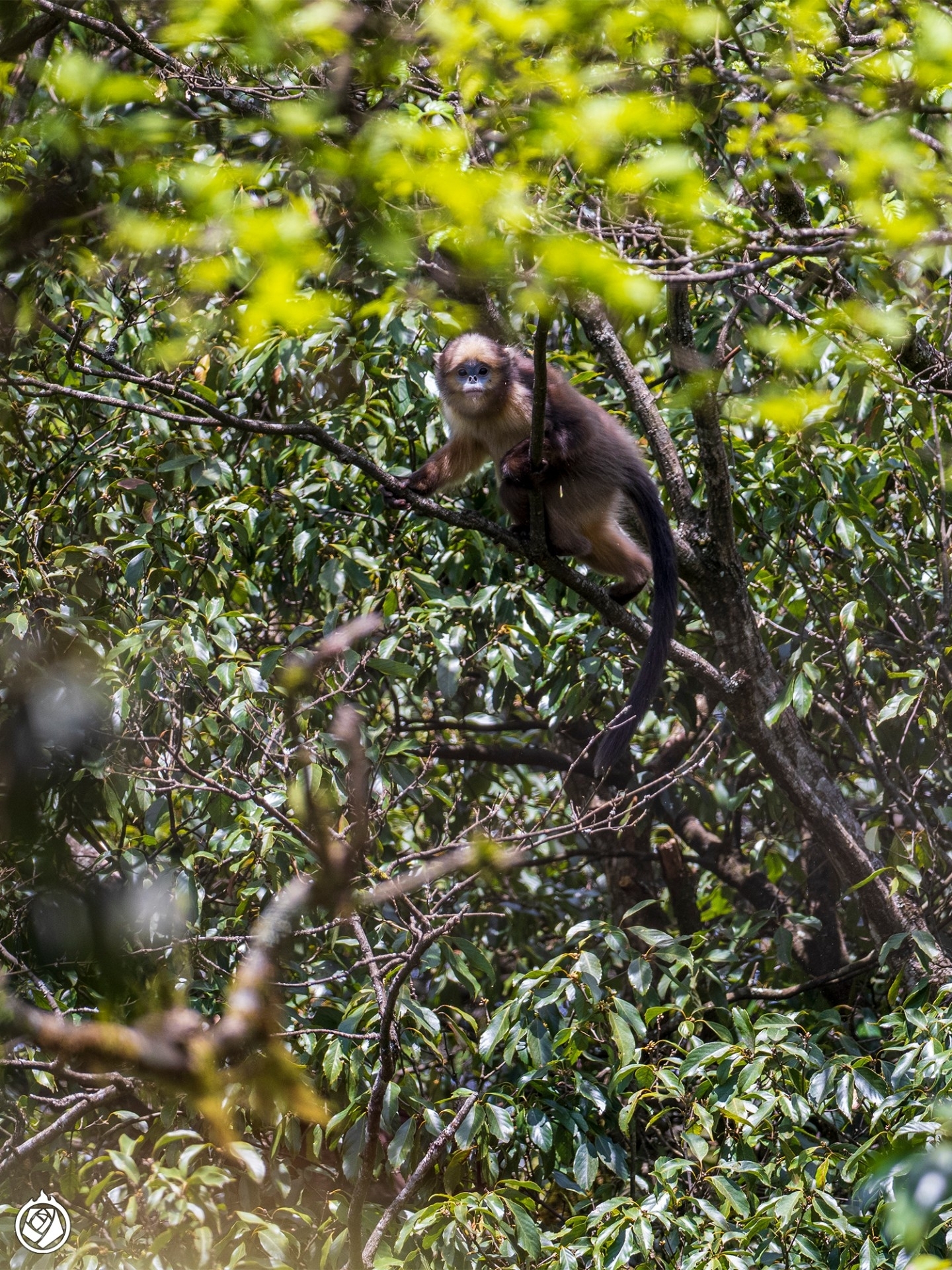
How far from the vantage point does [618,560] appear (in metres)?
4.94

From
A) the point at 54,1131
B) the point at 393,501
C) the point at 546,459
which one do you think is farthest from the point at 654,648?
the point at 54,1131

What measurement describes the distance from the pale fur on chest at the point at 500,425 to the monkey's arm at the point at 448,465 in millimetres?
29

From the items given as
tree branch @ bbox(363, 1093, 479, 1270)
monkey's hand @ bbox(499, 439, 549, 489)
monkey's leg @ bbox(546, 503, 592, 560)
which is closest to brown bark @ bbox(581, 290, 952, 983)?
monkey's hand @ bbox(499, 439, 549, 489)

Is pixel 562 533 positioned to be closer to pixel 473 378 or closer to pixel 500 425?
pixel 500 425

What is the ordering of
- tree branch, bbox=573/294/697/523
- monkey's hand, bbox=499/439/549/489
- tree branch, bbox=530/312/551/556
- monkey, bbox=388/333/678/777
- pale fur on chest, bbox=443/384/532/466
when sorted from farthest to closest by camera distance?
1. pale fur on chest, bbox=443/384/532/466
2. monkey, bbox=388/333/678/777
3. monkey's hand, bbox=499/439/549/489
4. tree branch, bbox=573/294/697/523
5. tree branch, bbox=530/312/551/556

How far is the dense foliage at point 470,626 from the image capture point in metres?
2.85

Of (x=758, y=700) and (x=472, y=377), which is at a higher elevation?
(x=472, y=377)

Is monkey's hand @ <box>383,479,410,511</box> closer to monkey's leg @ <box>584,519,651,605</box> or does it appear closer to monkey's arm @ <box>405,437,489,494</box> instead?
monkey's arm @ <box>405,437,489,494</box>

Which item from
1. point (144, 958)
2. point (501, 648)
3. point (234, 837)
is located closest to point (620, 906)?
point (501, 648)

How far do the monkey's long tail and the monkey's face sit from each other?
34.1 inches

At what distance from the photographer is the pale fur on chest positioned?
4.88m

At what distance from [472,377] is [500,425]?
0.23m

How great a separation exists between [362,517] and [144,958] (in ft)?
6.30

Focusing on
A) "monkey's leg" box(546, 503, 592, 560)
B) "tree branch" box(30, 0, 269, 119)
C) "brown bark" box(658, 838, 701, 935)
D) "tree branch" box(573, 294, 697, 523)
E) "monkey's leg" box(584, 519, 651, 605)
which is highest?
"tree branch" box(30, 0, 269, 119)
